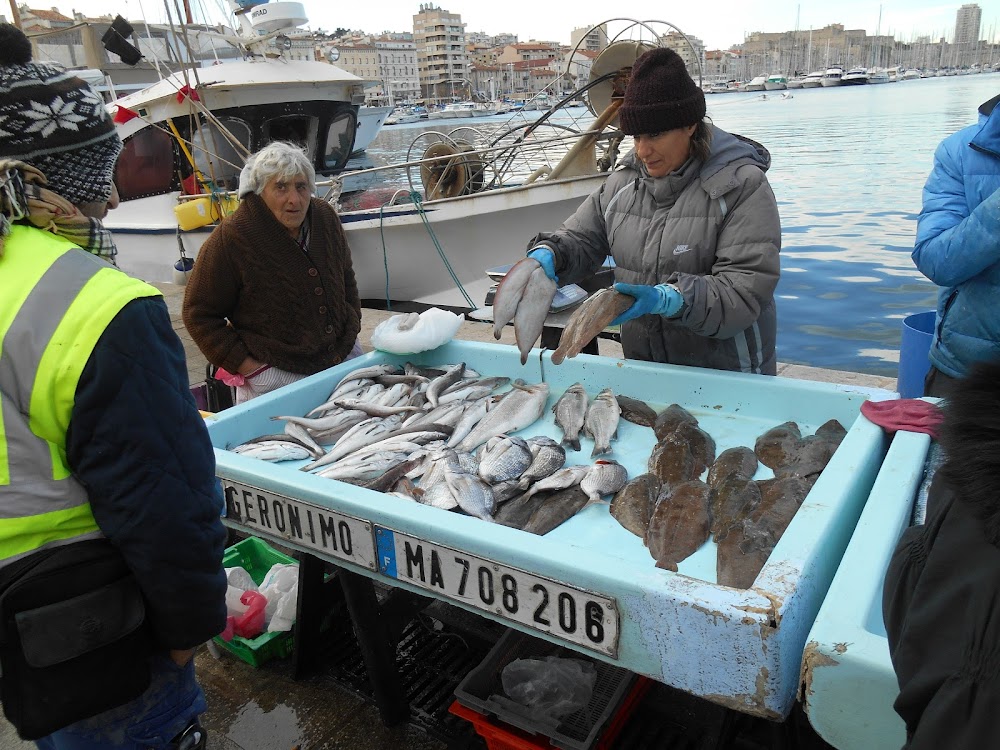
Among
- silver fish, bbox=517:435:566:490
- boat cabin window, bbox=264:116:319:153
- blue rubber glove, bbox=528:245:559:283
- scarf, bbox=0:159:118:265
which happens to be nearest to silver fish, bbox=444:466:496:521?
silver fish, bbox=517:435:566:490

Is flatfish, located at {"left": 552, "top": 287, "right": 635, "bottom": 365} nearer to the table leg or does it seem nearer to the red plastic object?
the table leg

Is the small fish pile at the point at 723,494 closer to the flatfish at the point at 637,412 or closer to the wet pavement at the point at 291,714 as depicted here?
the flatfish at the point at 637,412

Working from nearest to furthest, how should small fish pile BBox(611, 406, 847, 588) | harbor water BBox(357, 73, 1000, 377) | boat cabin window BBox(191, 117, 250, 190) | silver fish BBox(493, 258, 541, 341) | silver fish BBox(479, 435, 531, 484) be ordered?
small fish pile BBox(611, 406, 847, 588)
silver fish BBox(479, 435, 531, 484)
silver fish BBox(493, 258, 541, 341)
boat cabin window BBox(191, 117, 250, 190)
harbor water BBox(357, 73, 1000, 377)

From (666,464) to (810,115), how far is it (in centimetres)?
5686

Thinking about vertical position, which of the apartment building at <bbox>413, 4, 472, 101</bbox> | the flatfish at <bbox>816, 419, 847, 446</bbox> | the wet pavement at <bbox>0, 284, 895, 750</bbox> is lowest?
the wet pavement at <bbox>0, 284, 895, 750</bbox>

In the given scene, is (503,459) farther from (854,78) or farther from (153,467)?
(854,78)

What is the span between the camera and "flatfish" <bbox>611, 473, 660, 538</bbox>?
84.3 inches

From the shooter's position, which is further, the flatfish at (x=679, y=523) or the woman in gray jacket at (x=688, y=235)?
the woman in gray jacket at (x=688, y=235)

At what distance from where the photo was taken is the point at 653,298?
2.61 m

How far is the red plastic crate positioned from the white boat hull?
8.15 m

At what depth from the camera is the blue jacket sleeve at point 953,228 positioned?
2615 millimetres

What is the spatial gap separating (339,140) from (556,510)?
38.6 ft

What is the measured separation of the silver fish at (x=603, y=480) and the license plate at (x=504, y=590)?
1.78 feet

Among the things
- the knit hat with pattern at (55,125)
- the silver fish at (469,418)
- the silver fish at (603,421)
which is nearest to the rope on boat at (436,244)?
the silver fish at (469,418)
